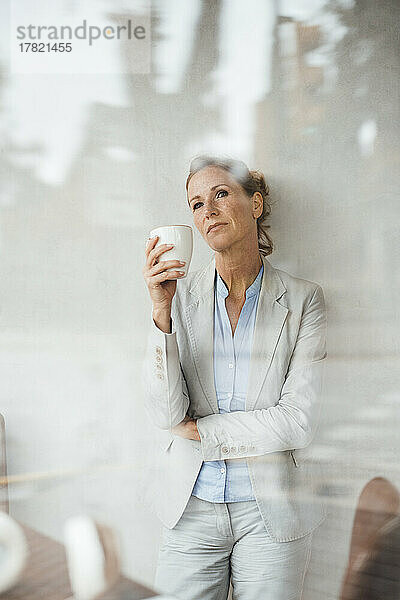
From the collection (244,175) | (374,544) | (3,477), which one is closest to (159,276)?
(244,175)

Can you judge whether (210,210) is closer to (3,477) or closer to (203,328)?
(203,328)

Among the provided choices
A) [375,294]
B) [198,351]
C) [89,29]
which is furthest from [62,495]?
[89,29]

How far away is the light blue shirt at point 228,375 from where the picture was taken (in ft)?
2.71

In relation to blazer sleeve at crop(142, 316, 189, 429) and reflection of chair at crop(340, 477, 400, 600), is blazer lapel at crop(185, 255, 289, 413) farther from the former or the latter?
reflection of chair at crop(340, 477, 400, 600)

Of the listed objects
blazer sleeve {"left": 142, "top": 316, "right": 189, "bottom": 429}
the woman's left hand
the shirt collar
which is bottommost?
the woman's left hand

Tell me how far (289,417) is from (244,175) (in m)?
0.29

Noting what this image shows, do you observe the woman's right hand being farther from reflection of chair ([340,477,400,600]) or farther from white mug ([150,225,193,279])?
reflection of chair ([340,477,400,600])

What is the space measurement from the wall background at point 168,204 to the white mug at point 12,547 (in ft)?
0.05

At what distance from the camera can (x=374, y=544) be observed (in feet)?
2.81

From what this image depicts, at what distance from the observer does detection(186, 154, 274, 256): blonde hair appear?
0.81 metres

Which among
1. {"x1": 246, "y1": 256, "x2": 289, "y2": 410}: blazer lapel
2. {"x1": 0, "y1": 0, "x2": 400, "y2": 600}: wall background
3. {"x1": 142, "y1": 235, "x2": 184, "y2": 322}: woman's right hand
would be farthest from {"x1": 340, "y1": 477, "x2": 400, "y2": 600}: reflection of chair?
{"x1": 142, "y1": 235, "x2": 184, "y2": 322}: woman's right hand

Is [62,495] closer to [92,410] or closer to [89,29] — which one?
[92,410]

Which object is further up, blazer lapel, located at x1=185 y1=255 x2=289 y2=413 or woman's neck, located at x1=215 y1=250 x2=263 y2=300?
A: woman's neck, located at x1=215 y1=250 x2=263 y2=300

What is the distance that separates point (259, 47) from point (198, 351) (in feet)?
1.19
